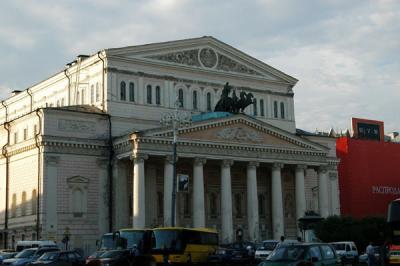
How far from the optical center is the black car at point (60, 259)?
3334 centimetres

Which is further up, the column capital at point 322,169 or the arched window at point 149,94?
the arched window at point 149,94

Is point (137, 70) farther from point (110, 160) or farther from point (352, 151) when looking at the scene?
point (352, 151)

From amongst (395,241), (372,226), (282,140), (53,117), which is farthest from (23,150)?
(395,241)

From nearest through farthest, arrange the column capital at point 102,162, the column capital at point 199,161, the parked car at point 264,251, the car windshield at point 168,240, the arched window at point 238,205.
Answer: the car windshield at point 168,240 → the parked car at point 264,251 → the column capital at point 199,161 → the column capital at point 102,162 → the arched window at point 238,205

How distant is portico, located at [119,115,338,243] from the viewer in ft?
173

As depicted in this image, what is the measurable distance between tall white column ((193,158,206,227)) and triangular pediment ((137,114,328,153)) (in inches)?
75.7

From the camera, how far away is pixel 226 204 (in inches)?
2189

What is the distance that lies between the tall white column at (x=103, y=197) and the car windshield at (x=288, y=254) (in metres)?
32.8

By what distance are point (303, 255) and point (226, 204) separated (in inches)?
1308

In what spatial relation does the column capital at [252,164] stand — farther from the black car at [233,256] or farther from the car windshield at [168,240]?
the car windshield at [168,240]

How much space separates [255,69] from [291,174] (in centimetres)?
1058

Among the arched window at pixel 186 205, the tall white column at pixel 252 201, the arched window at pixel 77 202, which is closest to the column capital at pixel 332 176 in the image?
the tall white column at pixel 252 201

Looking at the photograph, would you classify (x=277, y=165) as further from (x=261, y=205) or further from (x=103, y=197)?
(x=103, y=197)

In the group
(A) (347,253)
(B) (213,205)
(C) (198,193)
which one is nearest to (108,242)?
(A) (347,253)
